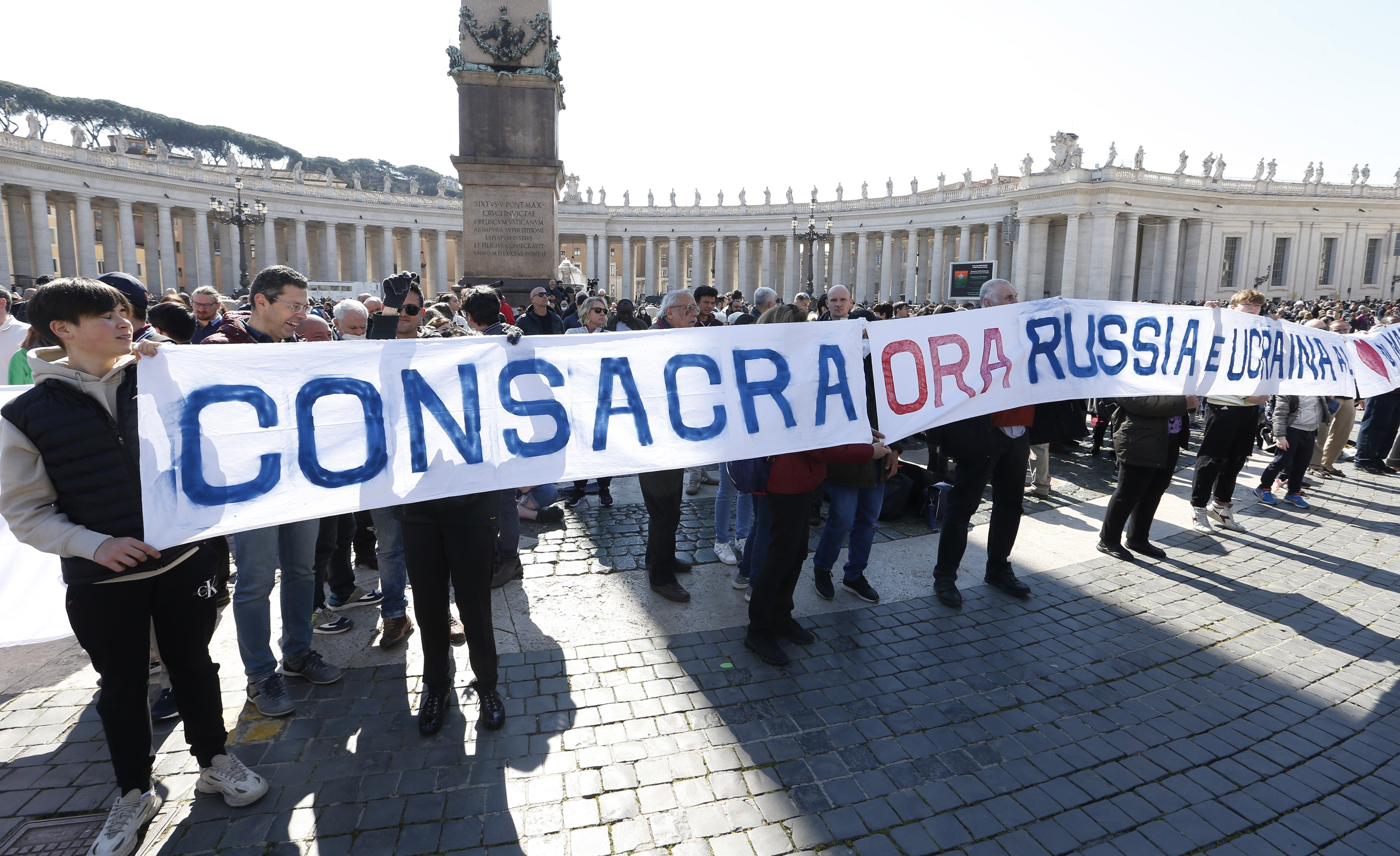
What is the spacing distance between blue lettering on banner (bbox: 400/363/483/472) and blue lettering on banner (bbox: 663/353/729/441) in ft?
3.89

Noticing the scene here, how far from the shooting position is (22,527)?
271 centimetres

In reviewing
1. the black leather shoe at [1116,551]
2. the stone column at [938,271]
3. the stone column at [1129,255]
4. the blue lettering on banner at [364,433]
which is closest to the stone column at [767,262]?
the stone column at [938,271]

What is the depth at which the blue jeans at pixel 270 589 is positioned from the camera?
12.7 ft

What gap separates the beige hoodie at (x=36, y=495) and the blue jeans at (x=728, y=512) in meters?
4.14

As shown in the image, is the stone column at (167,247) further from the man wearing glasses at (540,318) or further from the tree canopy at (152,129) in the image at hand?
the man wearing glasses at (540,318)

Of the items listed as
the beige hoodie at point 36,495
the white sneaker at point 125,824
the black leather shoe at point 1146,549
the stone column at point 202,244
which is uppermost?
the stone column at point 202,244

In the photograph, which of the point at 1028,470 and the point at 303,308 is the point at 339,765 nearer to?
the point at 303,308

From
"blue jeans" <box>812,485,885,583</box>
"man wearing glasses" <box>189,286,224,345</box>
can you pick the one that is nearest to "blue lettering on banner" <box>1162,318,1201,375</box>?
"blue jeans" <box>812,485,885,583</box>

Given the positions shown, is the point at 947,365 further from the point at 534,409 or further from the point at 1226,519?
the point at 1226,519

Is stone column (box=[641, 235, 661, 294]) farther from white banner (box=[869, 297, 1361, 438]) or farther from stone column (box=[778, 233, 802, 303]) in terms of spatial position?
white banner (box=[869, 297, 1361, 438])

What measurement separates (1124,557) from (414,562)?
6.33 meters

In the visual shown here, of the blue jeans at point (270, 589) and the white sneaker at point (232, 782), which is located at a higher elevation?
the blue jeans at point (270, 589)

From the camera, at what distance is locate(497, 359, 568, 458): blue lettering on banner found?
392 centimetres

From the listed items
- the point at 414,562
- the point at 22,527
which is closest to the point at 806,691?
the point at 414,562
